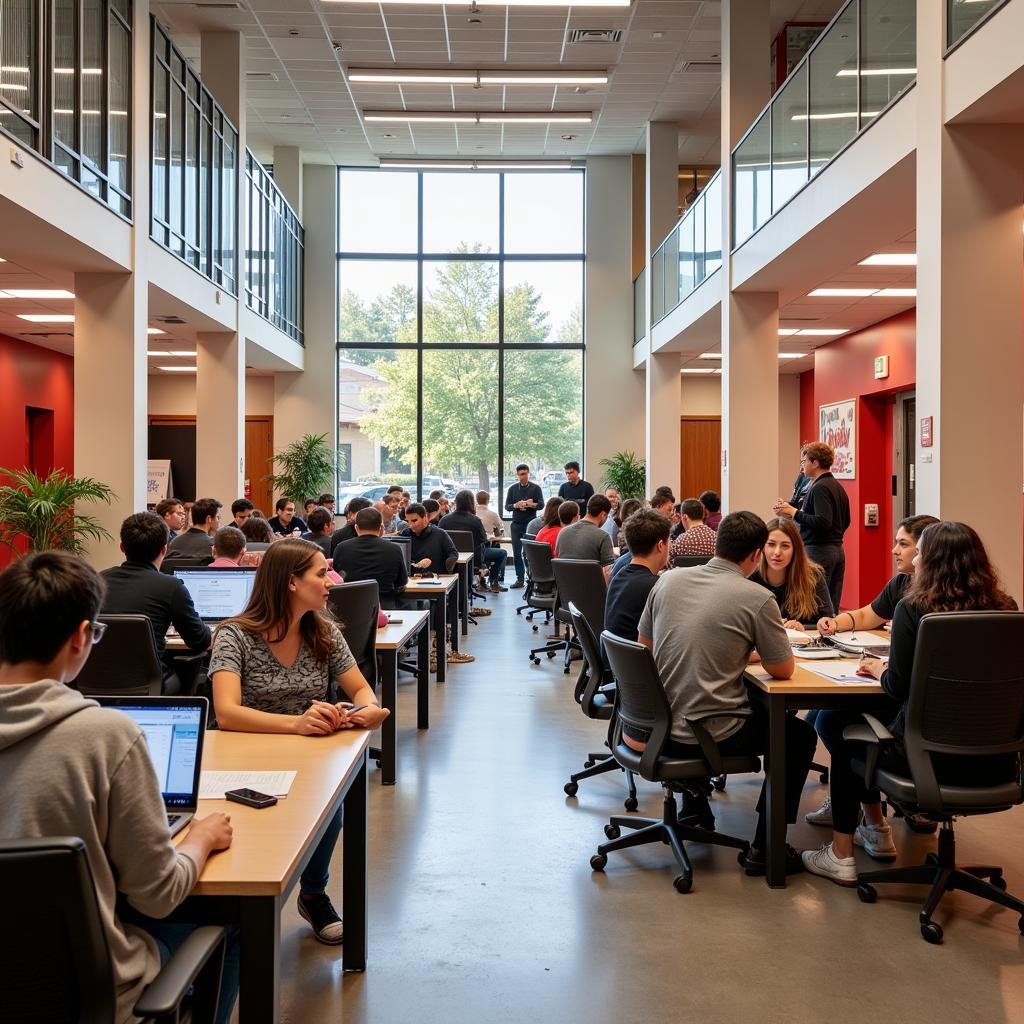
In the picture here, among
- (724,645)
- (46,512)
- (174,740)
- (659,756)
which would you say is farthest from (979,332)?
(46,512)

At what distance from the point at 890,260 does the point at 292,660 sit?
6795 millimetres

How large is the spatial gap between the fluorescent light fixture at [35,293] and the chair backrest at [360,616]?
6391 mm

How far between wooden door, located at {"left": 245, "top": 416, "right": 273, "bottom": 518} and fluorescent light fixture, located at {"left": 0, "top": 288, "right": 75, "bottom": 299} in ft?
21.2

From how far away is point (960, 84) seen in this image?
189 inches

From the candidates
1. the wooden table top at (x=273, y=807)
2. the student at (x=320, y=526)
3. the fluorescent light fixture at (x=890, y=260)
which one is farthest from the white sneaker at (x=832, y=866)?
the fluorescent light fixture at (x=890, y=260)

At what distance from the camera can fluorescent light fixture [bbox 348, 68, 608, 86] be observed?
11.6 meters

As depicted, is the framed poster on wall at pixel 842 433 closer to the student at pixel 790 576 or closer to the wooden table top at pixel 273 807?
the student at pixel 790 576

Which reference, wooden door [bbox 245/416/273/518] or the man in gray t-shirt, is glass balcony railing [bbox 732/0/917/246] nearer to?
the man in gray t-shirt

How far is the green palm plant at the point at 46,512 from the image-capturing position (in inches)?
273

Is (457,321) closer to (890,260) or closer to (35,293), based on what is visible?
(35,293)

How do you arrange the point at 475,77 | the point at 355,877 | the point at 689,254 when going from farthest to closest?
the point at 475,77
the point at 689,254
the point at 355,877

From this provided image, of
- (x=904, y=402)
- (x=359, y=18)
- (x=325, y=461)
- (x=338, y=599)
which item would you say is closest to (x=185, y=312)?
(x=359, y=18)

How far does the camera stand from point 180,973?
5.27 feet

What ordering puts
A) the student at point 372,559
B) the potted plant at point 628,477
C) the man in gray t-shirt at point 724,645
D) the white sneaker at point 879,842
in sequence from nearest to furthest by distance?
the man in gray t-shirt at point 724,645 → the white sneaker at point 879,842 → the student at point 372,559 → the potted plant at point 628,477
